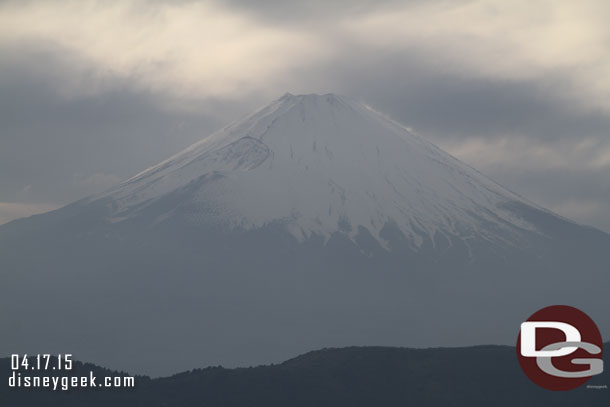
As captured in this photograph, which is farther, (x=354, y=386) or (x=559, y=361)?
(x=354, y=386)

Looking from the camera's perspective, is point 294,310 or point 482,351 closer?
point 482,351

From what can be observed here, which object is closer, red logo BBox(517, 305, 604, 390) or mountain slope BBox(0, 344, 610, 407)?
mountain slope BBox(0, 344, 610, 407)

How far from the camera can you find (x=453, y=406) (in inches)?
3433

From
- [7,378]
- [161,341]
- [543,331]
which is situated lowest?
[7,378]

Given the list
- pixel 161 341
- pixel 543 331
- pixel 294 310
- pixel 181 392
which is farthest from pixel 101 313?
pixel 181 392

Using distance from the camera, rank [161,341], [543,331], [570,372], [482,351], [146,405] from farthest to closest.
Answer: [161,341] → [543,331] → [482,351] → [570,372] → [146,405]

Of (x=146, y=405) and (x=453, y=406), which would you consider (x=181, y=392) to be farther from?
(x=453, y=406)

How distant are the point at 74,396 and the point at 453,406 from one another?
28386 millimetres

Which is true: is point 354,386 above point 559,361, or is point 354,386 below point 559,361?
above

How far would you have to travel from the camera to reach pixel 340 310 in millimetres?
198625

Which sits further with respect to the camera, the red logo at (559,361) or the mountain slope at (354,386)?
the red logo at (559,361)

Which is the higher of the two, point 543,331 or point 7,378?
point 543,331

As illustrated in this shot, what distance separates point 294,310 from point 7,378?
11292cm

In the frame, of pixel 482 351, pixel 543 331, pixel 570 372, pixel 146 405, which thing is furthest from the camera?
pixel 543 331
